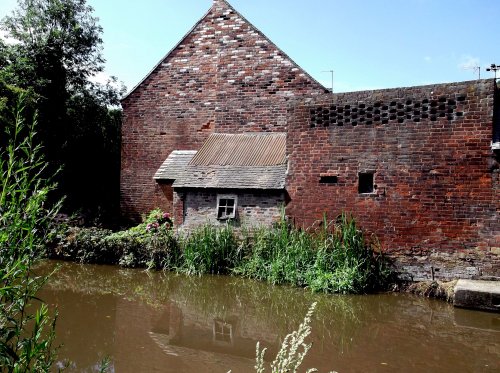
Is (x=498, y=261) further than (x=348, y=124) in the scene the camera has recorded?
No

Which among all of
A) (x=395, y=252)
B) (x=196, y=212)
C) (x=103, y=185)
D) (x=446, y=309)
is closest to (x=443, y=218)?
(x=395, y=252)

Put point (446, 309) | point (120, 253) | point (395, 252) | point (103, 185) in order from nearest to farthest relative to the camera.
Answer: point (446, 309) → point (395, 252) → point (120, 253) → point (103, 185)

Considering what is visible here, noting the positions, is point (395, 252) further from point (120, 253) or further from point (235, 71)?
point (235, 71)

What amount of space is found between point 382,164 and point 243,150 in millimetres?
4312

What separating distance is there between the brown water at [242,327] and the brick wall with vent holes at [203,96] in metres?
5.83

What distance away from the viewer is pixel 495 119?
879 centimetres

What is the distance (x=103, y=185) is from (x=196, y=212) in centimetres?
1030

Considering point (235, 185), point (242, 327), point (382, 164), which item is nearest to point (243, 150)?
point (235, 185)

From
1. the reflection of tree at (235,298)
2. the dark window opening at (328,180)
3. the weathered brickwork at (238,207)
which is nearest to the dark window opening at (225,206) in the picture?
the weathered brickwork at (238,207)

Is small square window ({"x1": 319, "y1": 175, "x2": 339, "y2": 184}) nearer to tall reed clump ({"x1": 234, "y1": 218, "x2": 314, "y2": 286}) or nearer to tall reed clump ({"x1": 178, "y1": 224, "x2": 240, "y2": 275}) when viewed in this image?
tall reed clump ({"x1": 234, "y1": 218, "x2": 314, "y2": 286})

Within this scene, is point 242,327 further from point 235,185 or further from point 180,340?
point 235,185

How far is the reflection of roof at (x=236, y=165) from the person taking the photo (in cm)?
1105

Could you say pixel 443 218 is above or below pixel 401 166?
below

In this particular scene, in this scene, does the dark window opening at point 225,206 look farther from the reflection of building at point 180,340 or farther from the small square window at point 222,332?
the small square window at point 222,332
